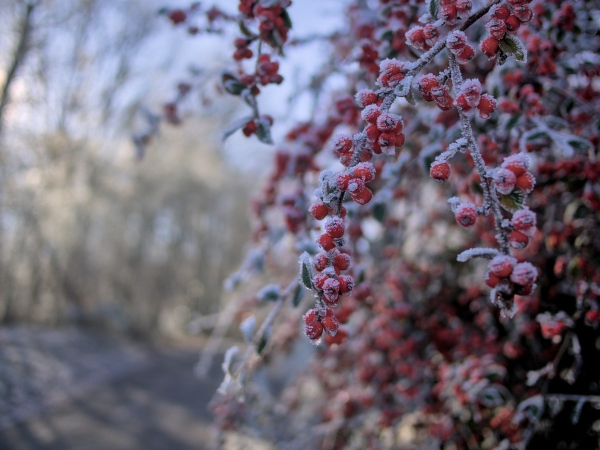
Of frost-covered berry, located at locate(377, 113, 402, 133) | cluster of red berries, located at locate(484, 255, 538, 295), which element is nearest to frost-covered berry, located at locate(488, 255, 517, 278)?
cluster of red berries, located at locate(484, 255, 538, 295)

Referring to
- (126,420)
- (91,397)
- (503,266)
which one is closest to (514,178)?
(503,266)

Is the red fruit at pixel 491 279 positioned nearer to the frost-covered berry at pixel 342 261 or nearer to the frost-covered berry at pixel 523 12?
the frost-covered berry at pixel 342 261

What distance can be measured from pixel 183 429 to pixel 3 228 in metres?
5.64

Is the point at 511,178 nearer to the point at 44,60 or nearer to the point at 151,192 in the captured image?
the point at 44,60

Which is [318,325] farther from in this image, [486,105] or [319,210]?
[486,105]

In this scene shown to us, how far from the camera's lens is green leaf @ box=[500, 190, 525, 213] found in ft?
1.87

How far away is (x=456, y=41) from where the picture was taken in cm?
62

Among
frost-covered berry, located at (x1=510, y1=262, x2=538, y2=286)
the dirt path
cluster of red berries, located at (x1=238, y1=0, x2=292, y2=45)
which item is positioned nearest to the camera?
frost-covered berry, located at (x1=510, y1=262, x2=538, y2=286)

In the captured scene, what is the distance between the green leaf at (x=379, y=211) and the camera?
4.09 feet

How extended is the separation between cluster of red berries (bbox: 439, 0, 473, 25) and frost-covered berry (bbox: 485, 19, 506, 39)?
4 cm

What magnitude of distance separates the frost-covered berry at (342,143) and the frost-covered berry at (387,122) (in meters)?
0.06

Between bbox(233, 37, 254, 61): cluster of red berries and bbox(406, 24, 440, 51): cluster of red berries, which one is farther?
bbox(233, 37, 254, 61): cluster of red berries

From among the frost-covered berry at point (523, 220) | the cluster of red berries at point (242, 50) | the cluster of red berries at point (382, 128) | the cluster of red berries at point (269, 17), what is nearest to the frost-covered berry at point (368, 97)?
the cluster of red berries at point (382, 128)

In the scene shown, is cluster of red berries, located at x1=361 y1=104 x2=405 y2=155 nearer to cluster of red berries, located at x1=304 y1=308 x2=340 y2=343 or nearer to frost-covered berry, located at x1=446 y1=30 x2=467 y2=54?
frost-covered berry, located at x1=446 y1=30 x2=467 y2=54
